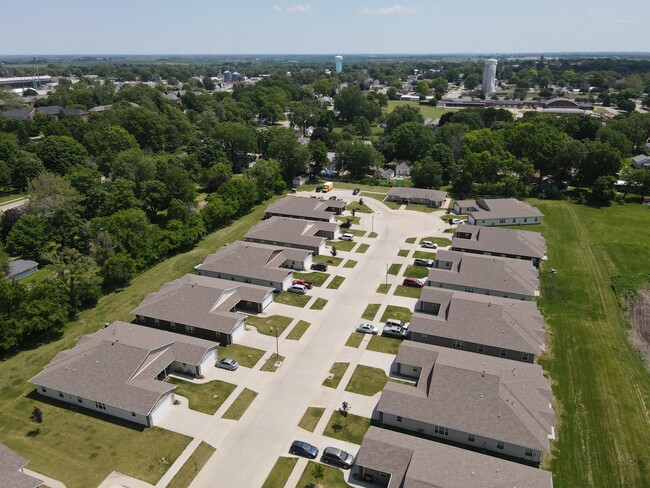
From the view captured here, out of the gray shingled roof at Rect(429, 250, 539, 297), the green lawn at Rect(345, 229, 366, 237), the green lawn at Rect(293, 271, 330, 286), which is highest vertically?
the gray shingled roof at Rect(429, 250, 539, 297)

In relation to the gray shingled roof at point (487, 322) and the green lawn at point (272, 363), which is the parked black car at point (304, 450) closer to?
the green lawn at point (272, 363)

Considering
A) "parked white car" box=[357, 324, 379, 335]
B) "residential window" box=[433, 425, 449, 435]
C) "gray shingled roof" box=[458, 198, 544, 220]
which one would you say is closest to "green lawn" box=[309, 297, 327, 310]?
"parked white car" box=[357, 324, 379, 335]

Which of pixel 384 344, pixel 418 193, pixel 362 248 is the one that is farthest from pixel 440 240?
pixel 384 344

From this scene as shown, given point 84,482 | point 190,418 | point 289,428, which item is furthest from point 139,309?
point 289,428

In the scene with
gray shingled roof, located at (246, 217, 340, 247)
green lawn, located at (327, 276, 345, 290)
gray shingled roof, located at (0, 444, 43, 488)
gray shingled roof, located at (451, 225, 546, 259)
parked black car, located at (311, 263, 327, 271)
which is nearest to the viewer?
gray shingled roof, located at (0, 444, 43, 488)

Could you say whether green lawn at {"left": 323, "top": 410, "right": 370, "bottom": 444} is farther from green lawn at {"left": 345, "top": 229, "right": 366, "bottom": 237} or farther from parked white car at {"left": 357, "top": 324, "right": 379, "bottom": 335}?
green lawn at {"left": 345, "top": 229, "right": 366, "bottom": 237}

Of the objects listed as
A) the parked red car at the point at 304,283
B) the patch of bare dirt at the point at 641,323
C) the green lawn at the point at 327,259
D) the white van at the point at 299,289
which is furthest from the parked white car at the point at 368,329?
the patch of bare dirt at the point at 641,323

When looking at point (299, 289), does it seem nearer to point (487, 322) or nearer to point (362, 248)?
point (362, 248)
